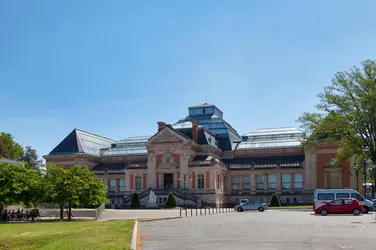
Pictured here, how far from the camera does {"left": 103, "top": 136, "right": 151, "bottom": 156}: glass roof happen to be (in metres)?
95.6

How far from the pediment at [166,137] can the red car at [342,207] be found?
40.6 metres

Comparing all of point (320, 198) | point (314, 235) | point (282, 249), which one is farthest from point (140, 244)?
point (320, 198)

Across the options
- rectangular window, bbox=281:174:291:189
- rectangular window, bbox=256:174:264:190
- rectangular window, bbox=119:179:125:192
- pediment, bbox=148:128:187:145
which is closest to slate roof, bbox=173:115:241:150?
pediment, bbox=148:128:187:145

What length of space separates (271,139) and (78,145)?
35306mm

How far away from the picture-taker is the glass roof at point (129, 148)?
95.6 metres

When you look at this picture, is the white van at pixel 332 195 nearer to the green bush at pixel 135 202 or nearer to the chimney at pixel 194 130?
the green bush at pixel 135 202

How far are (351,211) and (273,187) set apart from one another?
130 ft

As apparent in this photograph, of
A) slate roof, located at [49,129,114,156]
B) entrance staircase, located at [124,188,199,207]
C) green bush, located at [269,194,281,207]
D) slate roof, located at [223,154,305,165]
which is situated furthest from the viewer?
slate roof, located at [49,129,114,156]

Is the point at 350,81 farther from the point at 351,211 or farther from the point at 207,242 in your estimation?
the point at 207,242

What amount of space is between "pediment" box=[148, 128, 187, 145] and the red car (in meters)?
40.6

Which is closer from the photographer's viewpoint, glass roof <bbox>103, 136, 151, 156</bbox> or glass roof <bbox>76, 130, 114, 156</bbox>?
glass roof <bbox>76, 130, 114, 156</bbox>

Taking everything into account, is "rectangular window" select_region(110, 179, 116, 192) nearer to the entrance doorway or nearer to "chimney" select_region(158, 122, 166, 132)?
the entrance doorway

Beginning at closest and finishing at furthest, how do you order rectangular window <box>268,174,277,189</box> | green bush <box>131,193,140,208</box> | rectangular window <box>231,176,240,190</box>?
green bush <box>131,193,140,208</box> < rectangular window <box>268,174,277,189</box> < rectangular window <box>231,176,240,190</box>

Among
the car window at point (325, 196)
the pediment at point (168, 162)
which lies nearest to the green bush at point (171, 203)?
the pediment at point (168, 162)
